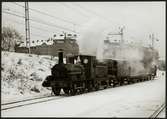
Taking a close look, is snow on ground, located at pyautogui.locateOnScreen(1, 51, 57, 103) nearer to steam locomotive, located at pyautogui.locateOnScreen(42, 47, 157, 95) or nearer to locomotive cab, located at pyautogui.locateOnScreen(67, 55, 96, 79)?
steam locomotive, located at pyautogui.locateOnScreen(42, 47, 157, 95)

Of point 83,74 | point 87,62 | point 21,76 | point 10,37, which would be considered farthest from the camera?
point 10,37

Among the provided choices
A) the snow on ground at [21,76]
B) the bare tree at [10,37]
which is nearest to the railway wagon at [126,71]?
the snow on ground at [21,76]

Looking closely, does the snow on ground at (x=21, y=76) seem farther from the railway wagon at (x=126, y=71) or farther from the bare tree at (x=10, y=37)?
the bare tree at (x=10, y=37)

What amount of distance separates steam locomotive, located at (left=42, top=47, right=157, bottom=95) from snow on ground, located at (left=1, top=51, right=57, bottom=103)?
1.82 metres

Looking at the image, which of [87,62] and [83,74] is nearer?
[83,74]

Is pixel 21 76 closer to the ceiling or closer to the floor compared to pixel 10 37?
closer to the floor

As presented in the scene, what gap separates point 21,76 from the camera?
24000 mm

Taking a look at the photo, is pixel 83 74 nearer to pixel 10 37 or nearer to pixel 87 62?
pixel 87 62

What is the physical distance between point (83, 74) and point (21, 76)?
513 centimetres

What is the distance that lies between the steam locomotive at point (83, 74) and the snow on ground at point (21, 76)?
182cm

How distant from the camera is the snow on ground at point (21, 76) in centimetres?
2029

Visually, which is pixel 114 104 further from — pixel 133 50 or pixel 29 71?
pixel 133 50

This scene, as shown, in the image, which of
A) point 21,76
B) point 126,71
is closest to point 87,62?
point 21,76

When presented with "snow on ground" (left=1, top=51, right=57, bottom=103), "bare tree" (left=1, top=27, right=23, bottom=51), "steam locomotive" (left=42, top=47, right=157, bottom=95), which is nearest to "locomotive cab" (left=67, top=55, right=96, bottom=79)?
"steam locomotive" (left=42, top=47, right=157, bottom=95)
